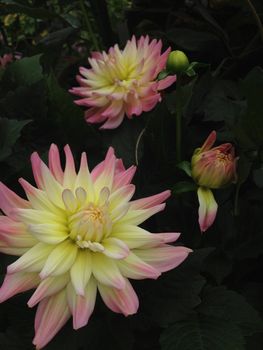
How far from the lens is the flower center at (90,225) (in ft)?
1.71

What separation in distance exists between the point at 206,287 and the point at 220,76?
1.57 ft

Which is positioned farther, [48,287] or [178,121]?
[178,121]

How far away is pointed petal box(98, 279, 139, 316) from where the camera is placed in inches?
19.6

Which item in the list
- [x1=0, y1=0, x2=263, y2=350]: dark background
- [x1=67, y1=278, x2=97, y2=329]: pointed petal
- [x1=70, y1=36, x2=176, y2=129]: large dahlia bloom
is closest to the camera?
[x1=67, y1=278, x2=97, y2=329]: pointed petal

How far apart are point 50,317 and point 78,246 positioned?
70mm

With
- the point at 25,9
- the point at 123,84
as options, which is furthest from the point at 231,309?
→ the point at 25,9

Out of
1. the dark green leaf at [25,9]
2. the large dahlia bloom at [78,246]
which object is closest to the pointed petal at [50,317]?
the large dahlia bloom at [78,246]

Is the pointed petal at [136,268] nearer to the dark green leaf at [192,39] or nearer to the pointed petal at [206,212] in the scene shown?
the pointed petal at [206,212]

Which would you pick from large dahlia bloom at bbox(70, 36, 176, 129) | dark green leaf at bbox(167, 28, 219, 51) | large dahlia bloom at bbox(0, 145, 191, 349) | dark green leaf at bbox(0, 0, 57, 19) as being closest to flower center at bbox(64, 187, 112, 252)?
large dahlia bloom at bbox(0, 145, 191, 349)

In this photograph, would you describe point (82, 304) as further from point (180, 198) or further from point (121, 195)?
point (180, 198)

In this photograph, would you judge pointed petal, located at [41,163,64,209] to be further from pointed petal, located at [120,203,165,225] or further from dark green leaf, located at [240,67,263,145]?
dark green leaf, located at [240,67,263,145]

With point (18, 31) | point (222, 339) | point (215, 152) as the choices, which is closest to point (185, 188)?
point (215, 152)

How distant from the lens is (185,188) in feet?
2.07

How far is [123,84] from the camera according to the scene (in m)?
0.84
